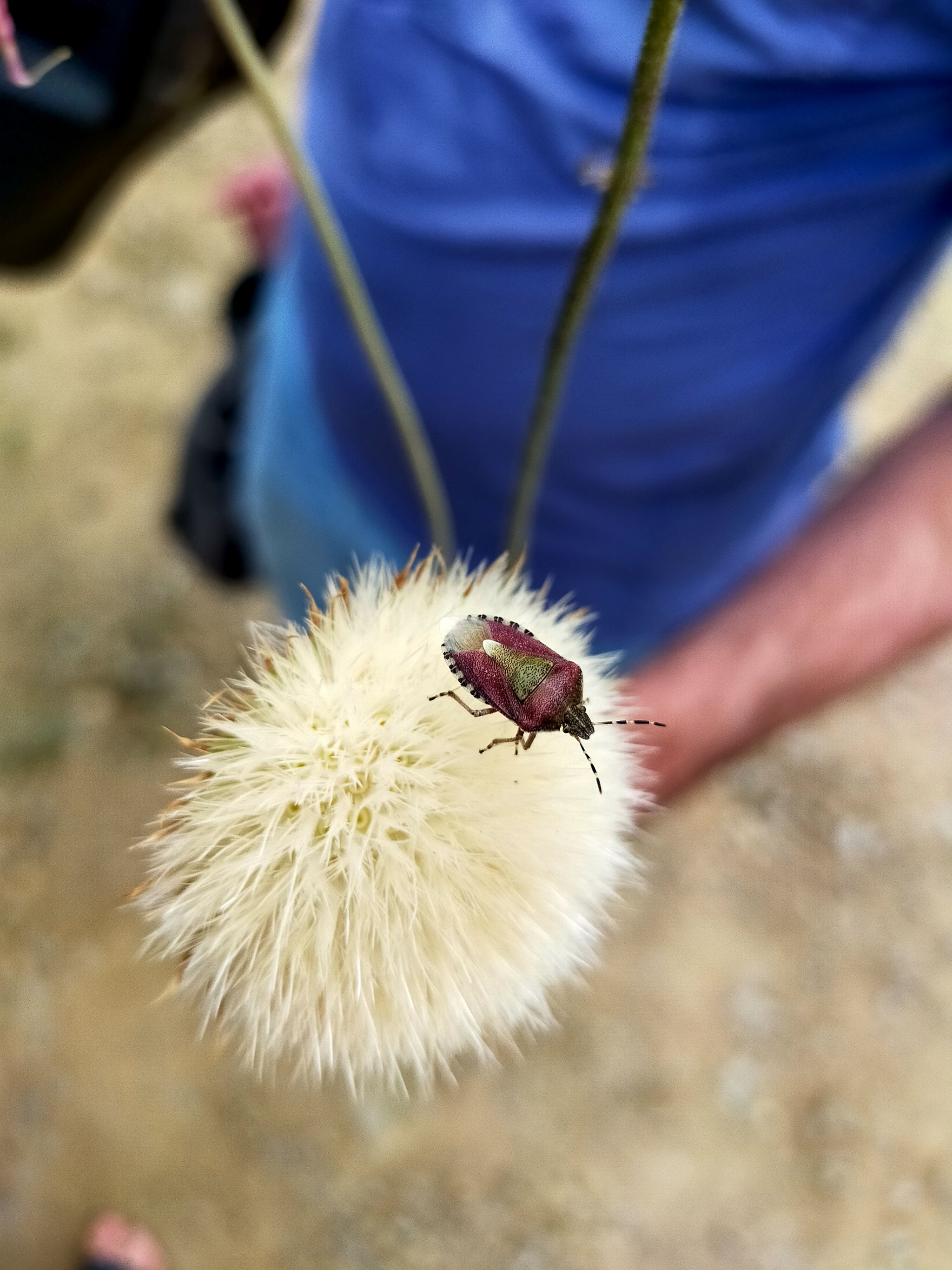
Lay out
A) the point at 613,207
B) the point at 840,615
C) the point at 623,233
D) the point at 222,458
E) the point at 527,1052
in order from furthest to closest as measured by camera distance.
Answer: the point at 527,1052 → the point at 222,458 → the point at 840,615 → the point at 623,233 → the point at 613,207

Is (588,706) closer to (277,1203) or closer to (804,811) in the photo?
(277,1203)

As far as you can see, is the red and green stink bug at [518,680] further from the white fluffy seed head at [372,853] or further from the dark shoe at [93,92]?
the dark shoe at [93,92]

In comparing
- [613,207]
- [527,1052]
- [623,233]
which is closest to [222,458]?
[623,233]

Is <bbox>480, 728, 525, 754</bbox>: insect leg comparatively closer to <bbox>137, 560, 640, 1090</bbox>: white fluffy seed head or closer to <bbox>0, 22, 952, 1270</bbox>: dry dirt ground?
<bbox>137, 560, 640, 1090</bbox>: white fluffy seed head

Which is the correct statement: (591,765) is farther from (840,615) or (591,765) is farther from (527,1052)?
(527,1052)

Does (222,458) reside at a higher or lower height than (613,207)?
lower

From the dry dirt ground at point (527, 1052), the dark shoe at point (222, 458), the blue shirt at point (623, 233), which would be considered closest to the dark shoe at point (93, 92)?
the blue shirt at point (623, 233)
